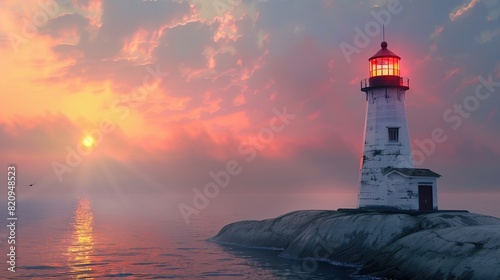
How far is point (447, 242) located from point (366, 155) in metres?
17.2

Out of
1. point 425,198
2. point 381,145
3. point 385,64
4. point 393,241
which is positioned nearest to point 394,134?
point 381,145

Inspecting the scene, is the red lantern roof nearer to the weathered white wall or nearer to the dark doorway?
the weathered white wall

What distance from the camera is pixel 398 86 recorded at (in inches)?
1737

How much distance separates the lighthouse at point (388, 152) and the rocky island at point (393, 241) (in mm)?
2444

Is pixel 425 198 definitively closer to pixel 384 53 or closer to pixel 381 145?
pixel 381 145

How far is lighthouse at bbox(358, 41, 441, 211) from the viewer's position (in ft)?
140

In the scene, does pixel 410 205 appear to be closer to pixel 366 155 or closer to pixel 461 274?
pixel 366 155

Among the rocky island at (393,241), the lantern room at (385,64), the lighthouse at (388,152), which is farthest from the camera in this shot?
the lantern room at (385,64)

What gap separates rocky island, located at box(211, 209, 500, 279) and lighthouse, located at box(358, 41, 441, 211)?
244 cm

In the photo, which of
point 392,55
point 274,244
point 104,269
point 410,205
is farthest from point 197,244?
point 392,55

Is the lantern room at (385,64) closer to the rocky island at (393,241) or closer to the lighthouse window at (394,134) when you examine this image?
the lighthouse window at (394,134)

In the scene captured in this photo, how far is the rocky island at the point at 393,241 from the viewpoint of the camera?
25953mm

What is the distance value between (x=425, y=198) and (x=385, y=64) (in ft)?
39.4

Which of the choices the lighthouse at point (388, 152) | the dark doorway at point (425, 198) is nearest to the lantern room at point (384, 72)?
the lighthouse at point (388, 152)
